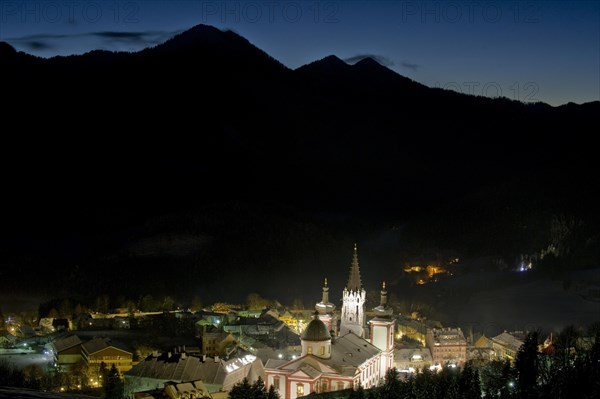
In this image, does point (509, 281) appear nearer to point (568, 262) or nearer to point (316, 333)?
point (568, 262)

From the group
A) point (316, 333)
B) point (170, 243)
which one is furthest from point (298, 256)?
point (316, 333)

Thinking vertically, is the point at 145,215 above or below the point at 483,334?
above

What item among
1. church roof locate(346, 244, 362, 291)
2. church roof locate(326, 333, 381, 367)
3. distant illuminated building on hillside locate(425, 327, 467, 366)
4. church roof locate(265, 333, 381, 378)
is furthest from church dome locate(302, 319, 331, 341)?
distant illuminated building on hillside locate(425, 327, 467, 366)

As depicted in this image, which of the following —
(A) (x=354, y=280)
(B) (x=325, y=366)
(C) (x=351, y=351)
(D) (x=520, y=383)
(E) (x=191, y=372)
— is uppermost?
(A) (x=354, y=280)

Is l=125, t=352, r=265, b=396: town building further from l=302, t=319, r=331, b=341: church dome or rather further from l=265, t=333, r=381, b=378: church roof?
l=302, t=319, r=331, b=341: church dome

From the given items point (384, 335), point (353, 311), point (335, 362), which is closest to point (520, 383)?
point (335, 362)

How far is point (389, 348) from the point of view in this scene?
179ft

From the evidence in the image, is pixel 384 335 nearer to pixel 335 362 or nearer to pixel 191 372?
pixel 335 362

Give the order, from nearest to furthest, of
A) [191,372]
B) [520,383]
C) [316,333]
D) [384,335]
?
[520,383] → [316,333] → [191,372] → [384,335]

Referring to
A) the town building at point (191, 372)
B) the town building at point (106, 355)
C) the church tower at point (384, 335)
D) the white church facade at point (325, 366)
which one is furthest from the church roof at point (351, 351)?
the town building at point (106, 355)

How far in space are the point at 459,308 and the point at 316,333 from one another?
4604 centimetres

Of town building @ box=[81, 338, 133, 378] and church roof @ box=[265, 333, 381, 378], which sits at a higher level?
church roof @ box=[265, 333, 381, 378]

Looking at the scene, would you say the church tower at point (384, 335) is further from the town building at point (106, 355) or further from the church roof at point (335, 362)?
the town building at point (106, 355)

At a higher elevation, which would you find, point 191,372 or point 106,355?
point 191,372
